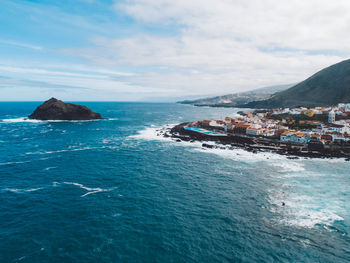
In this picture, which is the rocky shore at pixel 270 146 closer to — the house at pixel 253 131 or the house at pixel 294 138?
the house at pixel 294 138

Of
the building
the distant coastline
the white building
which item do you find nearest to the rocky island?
the distant coastline

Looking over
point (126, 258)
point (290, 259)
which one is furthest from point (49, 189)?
point (290, 259)

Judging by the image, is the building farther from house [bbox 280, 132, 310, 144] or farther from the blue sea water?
the blue sea water

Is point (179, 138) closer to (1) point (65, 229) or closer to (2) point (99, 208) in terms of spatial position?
(2) point (99, 208)

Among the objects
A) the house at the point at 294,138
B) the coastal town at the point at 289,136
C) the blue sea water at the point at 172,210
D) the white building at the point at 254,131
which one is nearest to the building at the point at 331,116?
the coastal town at the point at 289,136

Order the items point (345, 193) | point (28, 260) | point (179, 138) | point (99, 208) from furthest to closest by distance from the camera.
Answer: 1. point (179, 138)
2. point (345, 193)
3. point (99, 208)
4. point (28, 260)
